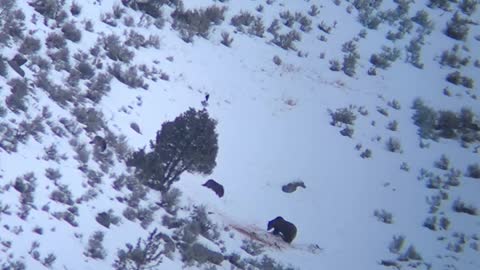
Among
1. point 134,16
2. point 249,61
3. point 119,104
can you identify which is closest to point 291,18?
point 249,61

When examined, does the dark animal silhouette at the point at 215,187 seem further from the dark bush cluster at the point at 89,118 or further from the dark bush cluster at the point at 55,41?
the dark bush cluster at the point at 55,41

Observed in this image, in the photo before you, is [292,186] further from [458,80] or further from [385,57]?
[458,80]

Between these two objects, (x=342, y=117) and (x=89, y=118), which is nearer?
(x=89, y=118)

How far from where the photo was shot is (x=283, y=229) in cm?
1589

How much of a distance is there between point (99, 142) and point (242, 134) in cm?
509

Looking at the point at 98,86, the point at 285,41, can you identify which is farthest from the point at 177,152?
the point at 285,41

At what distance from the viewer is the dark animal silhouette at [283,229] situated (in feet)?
52.0

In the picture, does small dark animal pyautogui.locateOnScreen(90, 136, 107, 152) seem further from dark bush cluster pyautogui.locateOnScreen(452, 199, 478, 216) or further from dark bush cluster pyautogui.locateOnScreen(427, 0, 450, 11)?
dark bush cluster pyautogui.locateOnScreen(427, 0, 450, 11)

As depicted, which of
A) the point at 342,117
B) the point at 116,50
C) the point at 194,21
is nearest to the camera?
the point at 116,50

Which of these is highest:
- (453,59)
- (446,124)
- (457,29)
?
(457,29)

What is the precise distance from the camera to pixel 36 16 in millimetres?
16922

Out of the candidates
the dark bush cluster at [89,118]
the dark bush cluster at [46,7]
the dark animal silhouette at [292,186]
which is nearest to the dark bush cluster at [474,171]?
the dark animal silhouette at [292,186]

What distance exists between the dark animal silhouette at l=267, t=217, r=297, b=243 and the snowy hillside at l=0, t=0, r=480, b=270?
0.21 meters

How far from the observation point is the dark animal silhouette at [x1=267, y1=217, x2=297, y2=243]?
15.9 metres
